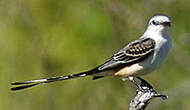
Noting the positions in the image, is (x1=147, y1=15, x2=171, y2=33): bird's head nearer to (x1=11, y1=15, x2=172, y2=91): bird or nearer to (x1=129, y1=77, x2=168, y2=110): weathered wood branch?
(x1=11, y1=15, x2=172, y2=91): bird

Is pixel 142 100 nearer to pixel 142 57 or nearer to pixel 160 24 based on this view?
pixel 142 57

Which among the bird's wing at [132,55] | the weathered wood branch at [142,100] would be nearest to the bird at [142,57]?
the bird's wing at [132,55]

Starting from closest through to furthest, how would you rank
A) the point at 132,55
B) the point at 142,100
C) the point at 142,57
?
the point at 142,100, the point at 142,57, the point at 132,55

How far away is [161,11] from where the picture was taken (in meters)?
9.09

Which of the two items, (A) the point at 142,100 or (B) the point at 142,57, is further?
(B) the point at 142,57

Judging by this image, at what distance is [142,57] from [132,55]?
0.56ft

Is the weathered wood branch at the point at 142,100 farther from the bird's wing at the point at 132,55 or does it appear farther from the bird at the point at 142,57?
the bird's wing at the point at 132,55

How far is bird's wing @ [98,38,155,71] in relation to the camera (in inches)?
278

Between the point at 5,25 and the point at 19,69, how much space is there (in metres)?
0.73

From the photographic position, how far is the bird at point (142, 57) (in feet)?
22.8

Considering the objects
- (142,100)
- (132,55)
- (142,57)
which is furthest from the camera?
(132,55)

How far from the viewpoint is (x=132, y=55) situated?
721 cm

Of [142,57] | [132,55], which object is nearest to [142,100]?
[142,57]

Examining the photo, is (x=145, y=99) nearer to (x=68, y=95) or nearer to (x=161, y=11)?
(x=68, y=95)
